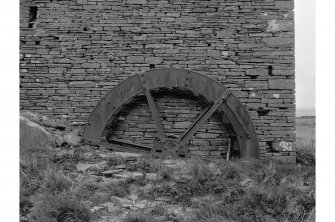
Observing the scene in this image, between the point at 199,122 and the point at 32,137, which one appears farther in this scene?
the point at 199,122

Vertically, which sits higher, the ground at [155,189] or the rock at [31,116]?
the rock at [31,116]

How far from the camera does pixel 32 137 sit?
5.36 m

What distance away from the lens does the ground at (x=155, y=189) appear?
3.42 meters

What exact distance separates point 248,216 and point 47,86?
4.32 meters

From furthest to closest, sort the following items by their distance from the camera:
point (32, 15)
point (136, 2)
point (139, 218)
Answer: point (32, 15) < point (136, 2) < point (139, 218)

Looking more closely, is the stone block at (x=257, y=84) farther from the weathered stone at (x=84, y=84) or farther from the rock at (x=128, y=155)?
the weathered stone at (x=84, y=84)

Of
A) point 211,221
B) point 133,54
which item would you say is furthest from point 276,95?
point 211,221

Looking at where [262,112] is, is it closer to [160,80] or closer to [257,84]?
[257,84]

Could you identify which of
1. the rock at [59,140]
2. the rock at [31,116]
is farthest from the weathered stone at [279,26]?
the rock at [31,116]

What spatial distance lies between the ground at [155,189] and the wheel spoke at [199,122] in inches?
21.4

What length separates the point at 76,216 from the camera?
11.0 ft

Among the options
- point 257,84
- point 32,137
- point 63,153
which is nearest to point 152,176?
point 63,153

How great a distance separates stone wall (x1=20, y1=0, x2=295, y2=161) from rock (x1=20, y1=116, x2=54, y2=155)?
47 cm

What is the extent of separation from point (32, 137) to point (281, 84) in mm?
4518
